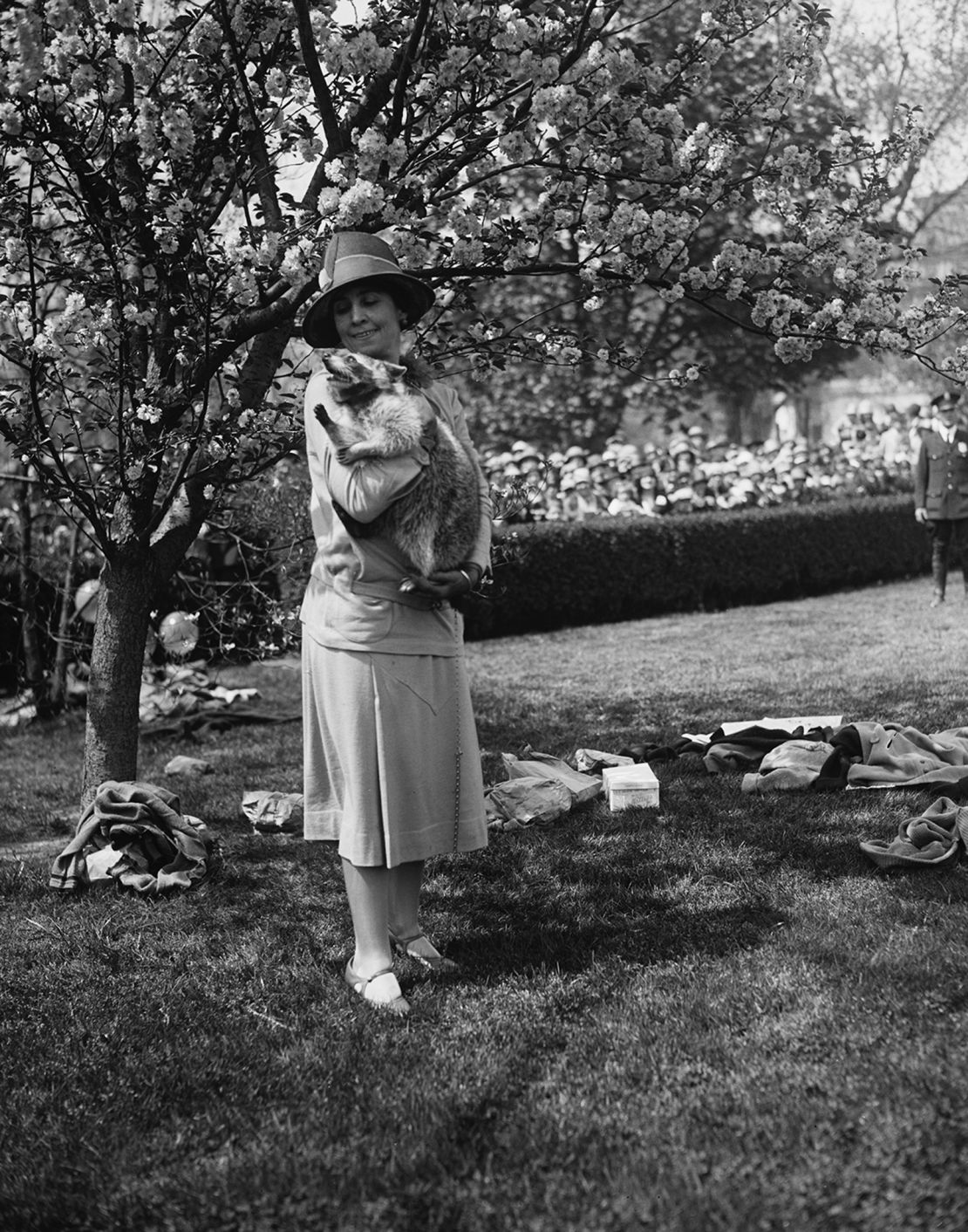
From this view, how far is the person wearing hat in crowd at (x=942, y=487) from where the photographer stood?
12.8m

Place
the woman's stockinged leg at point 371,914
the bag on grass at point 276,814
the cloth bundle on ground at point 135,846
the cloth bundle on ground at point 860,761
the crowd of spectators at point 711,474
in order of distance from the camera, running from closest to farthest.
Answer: the woman's stockinged leg at point 371,914 → the cloth bundle on ground at point 135,846 → the cloth bundle on ground at point 860,761 → the bag on grass at point 276,814 → the crowd of spectators at point 711,474

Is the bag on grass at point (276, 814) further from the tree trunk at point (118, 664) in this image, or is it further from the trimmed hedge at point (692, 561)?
the trimmed hedge at point (692, 561)

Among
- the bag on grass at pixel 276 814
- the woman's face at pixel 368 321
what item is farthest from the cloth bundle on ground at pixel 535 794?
the woman's face at pixel 368 321

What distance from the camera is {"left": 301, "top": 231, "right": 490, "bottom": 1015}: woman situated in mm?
3645

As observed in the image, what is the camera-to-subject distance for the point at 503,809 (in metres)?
5.61

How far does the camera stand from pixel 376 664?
365cm

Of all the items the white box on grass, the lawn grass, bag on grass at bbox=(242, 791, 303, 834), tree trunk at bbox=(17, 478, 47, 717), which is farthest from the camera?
tree trunk at bbox=(17, 478, 47, 717)

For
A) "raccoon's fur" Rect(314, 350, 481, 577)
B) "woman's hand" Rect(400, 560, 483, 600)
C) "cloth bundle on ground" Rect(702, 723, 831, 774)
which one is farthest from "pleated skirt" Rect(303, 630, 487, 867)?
"cloth bundle on ground" Rect(702, 723, 831, 774)

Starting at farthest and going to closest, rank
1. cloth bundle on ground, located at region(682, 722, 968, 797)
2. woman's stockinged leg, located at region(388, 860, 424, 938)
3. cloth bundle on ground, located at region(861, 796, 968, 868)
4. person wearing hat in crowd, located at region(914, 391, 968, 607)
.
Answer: person wearing hat in crowd, located at region(914, 391, 968, 607) → cloth bundle on ground, located at region(682, 722, 968, 797) → cloth bundle on ground, located at region(861, 796, 968, 868) → woman's stockinged leg, located at region(388, 860, 424, 938)

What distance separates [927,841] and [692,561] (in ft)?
34.4

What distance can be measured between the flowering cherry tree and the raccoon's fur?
4.02 feet

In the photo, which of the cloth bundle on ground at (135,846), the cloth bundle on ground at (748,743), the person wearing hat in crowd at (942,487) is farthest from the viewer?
the person wearing hat in crowd at (942,487)

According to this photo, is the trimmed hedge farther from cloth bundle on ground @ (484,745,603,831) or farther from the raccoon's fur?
the raccoon's fur

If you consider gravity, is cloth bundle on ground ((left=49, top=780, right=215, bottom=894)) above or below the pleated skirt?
below
